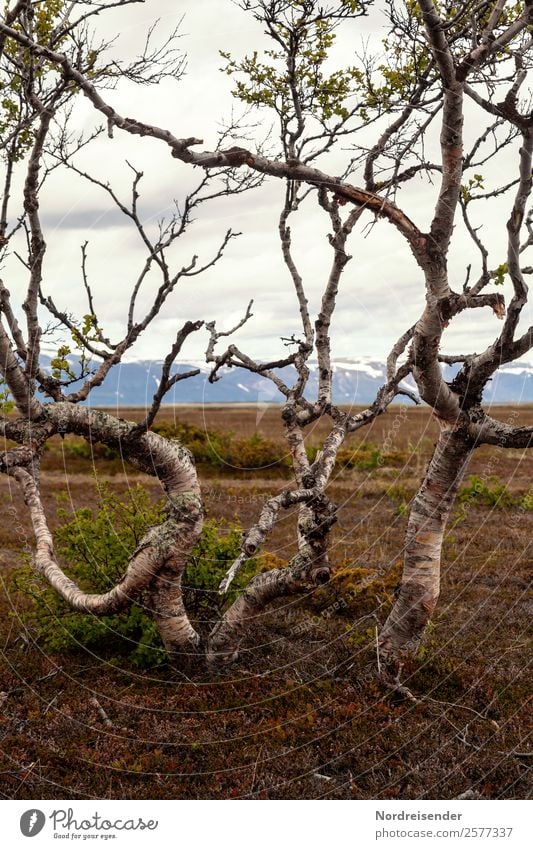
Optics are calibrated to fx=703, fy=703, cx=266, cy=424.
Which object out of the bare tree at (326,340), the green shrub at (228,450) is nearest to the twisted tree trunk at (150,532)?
the bare tree at (326,340)

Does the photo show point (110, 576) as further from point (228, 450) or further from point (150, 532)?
point (228, 450)

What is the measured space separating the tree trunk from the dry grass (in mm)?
475

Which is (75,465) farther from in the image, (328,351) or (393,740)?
(393,740)

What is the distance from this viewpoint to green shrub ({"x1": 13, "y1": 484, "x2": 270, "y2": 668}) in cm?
895

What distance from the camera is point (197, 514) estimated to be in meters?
7.54

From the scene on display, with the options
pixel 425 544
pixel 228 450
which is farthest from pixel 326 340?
pixel 228 450

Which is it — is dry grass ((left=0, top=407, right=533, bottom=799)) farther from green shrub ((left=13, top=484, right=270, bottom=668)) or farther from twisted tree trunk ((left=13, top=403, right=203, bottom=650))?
twisted tree trunk ((left=13, top=403, right=203, bottom=650))

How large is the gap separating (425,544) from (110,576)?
4155mm

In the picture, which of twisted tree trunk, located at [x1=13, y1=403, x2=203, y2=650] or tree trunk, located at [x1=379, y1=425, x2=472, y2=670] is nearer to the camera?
twisted tree trunk, located at [x1=13, y1=403, x2=203, y2=650]

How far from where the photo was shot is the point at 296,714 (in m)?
7.46

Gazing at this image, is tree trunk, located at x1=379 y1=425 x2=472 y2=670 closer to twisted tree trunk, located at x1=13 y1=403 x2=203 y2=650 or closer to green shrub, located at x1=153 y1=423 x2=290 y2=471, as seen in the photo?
twisted tree trunk, located at x1=13 y1=403 x2=203 y2=650

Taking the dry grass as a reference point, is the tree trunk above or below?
above

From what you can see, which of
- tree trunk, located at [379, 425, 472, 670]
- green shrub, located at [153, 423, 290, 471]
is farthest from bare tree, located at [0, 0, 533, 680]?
green shrub, located at [153, 423, 290, 471]
